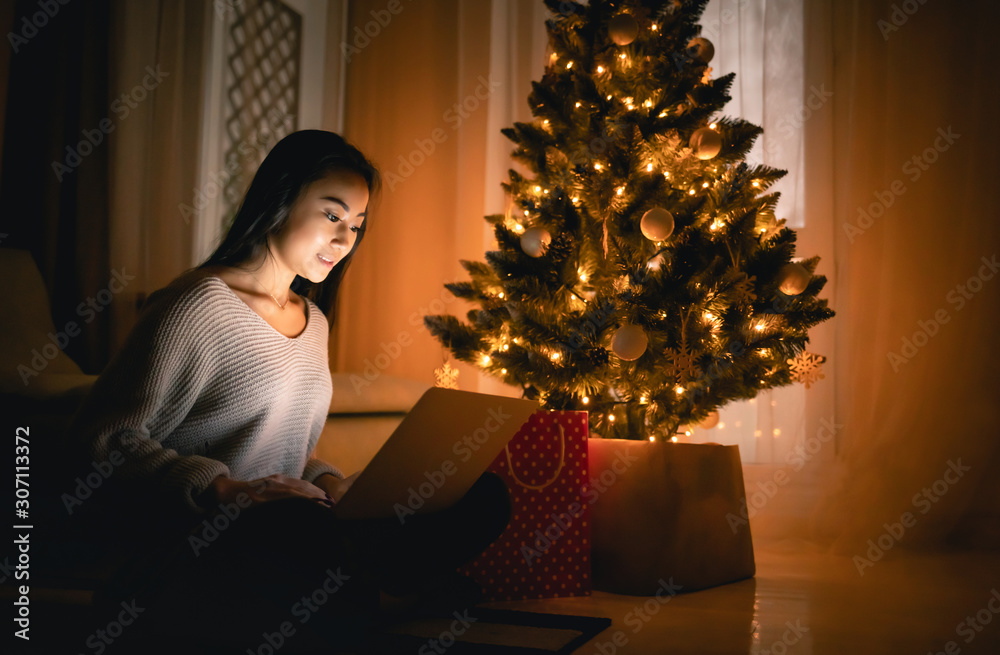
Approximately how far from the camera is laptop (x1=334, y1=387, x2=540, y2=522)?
891 millimetres

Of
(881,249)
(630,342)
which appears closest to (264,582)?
(630,342)

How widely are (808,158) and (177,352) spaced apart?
1867 mm

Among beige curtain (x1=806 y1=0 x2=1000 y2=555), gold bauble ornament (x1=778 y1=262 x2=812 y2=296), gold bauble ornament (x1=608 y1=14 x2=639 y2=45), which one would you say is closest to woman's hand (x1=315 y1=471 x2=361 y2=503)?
gold bauble ornament (x1=778 y1=262 x2=812 y2=296)

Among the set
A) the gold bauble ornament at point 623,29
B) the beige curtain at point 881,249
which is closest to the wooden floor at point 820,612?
the beige curtain at point 881,249

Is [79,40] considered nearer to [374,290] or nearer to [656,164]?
[374,290]

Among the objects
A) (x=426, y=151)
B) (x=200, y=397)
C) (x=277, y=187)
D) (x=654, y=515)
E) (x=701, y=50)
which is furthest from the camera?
(x=426, y=151)

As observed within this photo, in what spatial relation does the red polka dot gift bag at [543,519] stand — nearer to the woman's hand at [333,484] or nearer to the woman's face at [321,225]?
the woman's hand at [333,484]

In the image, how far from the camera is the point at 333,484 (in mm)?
1211

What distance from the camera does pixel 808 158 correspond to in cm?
216

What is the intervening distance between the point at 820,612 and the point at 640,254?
72cm

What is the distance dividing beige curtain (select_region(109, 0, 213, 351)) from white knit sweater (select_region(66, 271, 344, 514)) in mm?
1122

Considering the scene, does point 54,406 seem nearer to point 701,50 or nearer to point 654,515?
point 654,515

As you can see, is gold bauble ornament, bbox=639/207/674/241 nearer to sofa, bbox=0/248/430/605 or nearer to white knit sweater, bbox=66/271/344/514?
white knit sweater, bbox=66/271/344/514

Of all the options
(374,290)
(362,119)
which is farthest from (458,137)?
(374,290)
